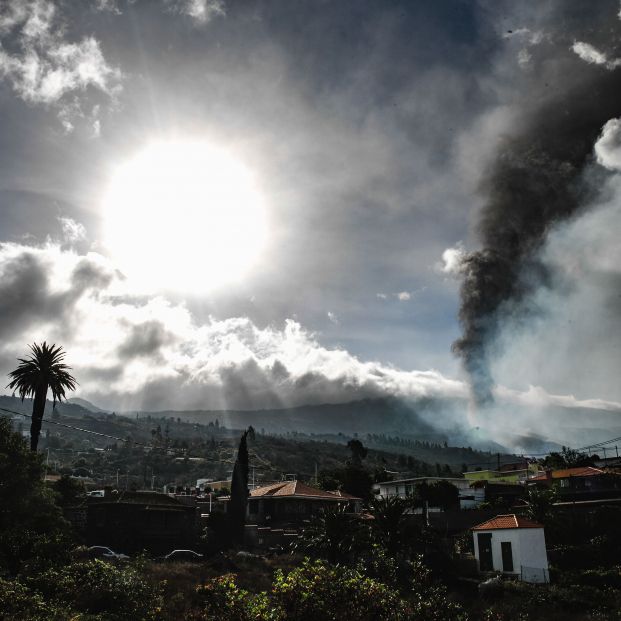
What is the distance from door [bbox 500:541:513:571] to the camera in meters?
42.8

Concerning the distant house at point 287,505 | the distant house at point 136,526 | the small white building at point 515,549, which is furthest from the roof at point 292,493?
the small white building at point 515,549

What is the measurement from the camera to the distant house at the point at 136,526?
51.9 metres

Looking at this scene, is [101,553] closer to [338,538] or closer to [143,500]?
[143,500]

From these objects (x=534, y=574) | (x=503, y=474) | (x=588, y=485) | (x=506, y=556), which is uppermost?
(x=503, y=474)

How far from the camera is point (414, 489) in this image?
80688 mm

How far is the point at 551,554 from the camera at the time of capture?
A: 4516 cm

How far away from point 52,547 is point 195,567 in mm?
15402

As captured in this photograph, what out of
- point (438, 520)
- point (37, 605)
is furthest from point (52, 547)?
point (438, 520)

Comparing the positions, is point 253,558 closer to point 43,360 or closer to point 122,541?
point 122,541

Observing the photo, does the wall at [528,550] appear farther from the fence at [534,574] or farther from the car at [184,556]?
the car at [184,556]

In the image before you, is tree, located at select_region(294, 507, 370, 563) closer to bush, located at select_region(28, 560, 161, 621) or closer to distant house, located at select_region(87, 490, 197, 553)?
distant house, located at select_region(87, 490, 197, 553)

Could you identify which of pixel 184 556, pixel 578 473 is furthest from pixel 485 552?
pixel 578 473

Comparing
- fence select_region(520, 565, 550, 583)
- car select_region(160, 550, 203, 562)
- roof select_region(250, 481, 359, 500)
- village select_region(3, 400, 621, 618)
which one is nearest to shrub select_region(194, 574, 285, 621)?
village select_region(3, 400, 621, 618)

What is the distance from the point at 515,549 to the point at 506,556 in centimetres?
118
